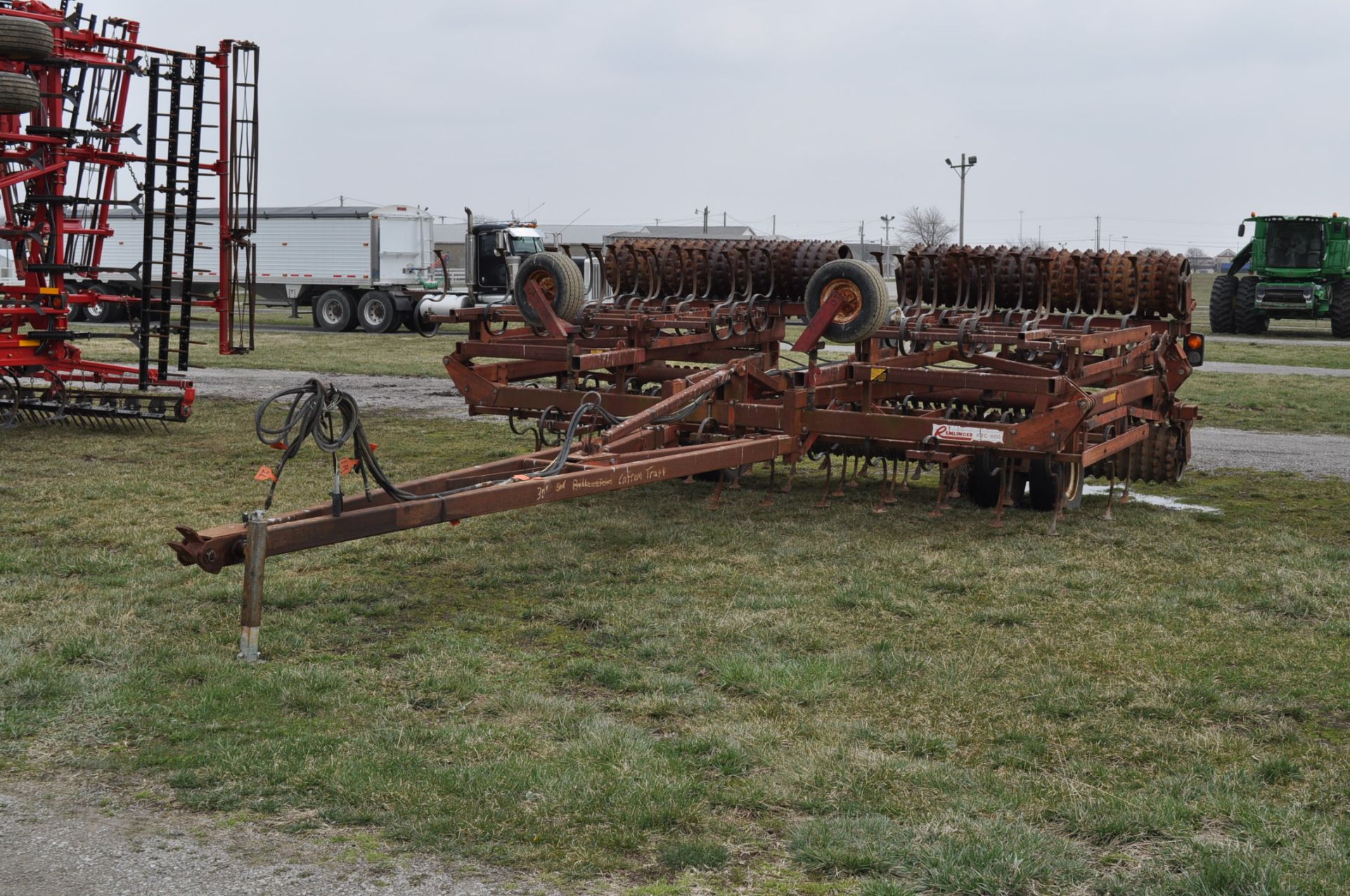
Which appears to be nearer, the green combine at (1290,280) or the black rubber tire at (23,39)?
the black rubber tire at (23,39)

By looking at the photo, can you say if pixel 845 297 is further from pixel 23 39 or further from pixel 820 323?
pixel 23 39

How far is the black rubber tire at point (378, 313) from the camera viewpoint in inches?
1180

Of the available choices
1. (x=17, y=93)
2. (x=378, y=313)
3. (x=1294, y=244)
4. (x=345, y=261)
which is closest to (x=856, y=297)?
(x=17, y=93)

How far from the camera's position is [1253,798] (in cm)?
431

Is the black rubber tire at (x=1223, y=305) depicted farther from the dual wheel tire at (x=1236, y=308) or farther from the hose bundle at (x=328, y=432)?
the hose bundle at (x=328, y=432)

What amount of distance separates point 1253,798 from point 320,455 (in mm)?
8706

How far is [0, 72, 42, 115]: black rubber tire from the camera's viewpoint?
1141 cm

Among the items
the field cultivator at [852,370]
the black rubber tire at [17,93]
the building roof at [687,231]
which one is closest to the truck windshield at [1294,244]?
the field cultivator at [852,370]

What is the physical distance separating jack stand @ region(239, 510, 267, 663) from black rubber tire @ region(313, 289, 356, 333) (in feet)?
84.4

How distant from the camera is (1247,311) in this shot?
29625mm

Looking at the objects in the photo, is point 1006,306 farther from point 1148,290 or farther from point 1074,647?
point 1074,647

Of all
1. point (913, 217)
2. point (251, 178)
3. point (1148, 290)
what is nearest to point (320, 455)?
point (251, 178)

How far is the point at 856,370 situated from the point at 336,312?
76.7ft

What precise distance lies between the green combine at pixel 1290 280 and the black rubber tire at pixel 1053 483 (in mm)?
22846
